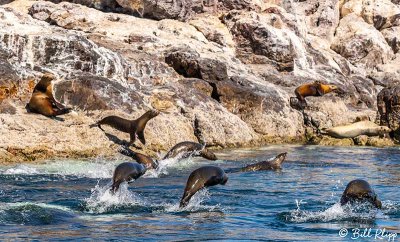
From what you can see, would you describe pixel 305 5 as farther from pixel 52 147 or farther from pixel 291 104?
pixel 52 147

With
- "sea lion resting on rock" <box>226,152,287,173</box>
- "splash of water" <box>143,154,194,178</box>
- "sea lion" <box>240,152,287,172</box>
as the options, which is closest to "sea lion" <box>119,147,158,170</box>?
"splash of water" <box>143,154,194,178</box>

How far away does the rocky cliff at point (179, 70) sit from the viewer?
17719mm

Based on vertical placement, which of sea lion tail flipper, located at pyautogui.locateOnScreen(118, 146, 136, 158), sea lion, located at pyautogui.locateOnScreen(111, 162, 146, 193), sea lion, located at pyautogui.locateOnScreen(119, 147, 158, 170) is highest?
sea lion, located at pyautogui.locateOnScreen(111, 162, 146, 193)

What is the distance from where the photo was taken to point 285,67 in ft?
91.3

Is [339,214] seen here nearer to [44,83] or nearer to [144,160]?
[144,160]

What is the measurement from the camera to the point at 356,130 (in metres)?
22.1

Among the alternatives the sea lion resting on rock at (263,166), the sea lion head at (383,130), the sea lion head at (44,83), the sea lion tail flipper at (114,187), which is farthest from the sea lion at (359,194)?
the sea lion head at (383,130)

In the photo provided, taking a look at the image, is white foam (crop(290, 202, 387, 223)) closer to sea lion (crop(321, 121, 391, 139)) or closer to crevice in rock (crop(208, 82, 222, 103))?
sea lion (crop(321, 121, 391, 139))

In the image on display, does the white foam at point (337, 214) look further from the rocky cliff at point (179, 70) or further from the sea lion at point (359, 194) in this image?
the rocky cliff at point (179, 70)

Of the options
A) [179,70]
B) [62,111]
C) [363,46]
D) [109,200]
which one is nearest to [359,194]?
[109,200]

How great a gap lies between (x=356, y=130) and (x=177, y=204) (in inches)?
496

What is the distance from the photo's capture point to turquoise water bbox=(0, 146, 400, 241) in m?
8.52

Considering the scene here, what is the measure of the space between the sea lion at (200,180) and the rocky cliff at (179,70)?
251 inches

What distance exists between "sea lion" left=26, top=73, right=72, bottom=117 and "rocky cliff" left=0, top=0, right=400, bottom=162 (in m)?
0.24
